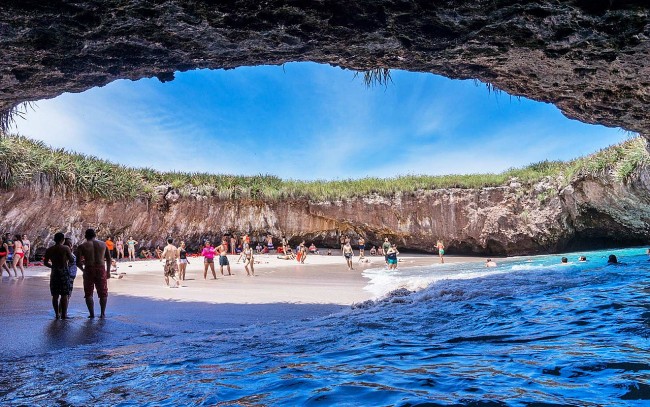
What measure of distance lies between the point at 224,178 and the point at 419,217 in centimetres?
1379

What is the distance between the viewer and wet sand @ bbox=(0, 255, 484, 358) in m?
6.97

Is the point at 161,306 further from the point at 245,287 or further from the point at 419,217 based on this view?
the point at 419,217

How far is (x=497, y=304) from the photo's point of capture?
8438 millimetres

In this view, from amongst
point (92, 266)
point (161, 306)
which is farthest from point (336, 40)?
point (161, 306)

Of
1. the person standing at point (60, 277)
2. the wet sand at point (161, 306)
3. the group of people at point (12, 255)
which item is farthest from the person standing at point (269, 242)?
the person standing at point (60, 277)

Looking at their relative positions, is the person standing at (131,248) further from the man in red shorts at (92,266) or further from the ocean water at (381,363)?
the ocean water at (381,363)

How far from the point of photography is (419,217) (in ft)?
104

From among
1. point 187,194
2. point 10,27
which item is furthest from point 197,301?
point 187,194

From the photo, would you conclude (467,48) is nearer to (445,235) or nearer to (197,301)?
(197,301)

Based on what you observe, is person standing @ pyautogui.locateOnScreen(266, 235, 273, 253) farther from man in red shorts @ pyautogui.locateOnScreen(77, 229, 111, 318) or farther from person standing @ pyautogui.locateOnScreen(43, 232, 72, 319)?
person standing @ pyautogui.locateOnScreen(43, 232, 72, 319)

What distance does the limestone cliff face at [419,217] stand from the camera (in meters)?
23.5

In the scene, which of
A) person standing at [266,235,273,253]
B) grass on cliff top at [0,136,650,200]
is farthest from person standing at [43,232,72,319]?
person standing at [266,235,273,253]

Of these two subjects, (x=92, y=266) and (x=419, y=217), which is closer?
(x=92, y=266)

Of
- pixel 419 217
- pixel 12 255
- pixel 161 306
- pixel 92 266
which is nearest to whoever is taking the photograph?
pixel 92 266
